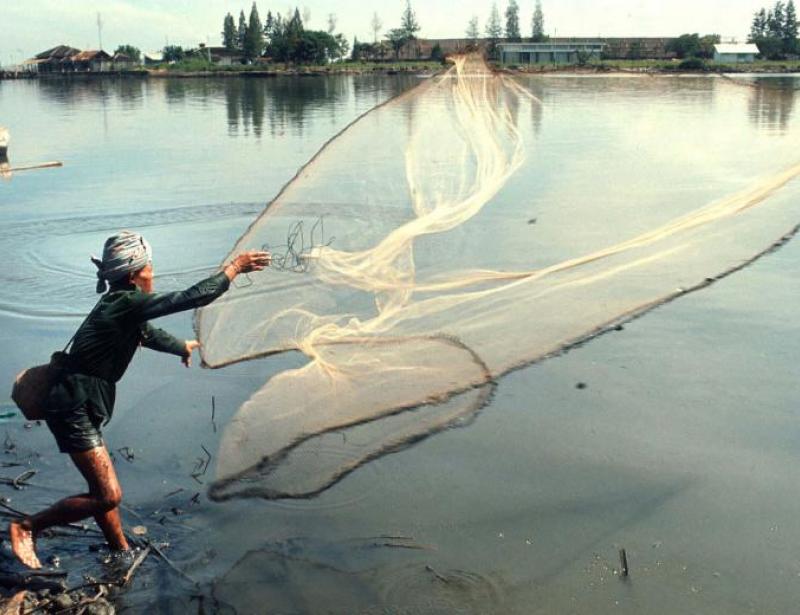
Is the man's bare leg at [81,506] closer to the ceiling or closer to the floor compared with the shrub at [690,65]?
closer to the floor

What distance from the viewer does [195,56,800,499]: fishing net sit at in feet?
15.6

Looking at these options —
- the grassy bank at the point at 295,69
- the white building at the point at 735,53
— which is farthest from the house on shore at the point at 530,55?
the grassy bank at the point at 295,69

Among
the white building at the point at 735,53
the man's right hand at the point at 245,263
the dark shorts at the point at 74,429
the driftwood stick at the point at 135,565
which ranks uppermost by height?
the white building at the point at 735,53

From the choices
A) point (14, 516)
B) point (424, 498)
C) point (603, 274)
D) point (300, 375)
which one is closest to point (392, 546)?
point (424, 498)

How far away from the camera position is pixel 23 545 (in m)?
3.72

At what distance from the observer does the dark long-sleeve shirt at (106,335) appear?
3.58 metres

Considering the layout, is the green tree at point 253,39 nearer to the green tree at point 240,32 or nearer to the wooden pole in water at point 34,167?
the green tree at point 240,32

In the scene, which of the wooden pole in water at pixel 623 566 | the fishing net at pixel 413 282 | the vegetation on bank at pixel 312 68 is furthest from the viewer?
the vegetation on bank at pixel 312 68

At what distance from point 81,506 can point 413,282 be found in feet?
8.64

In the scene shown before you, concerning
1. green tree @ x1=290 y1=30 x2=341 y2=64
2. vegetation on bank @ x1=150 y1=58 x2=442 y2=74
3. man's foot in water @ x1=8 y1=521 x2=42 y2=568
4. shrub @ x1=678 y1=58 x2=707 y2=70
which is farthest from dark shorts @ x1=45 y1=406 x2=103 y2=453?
green tree @ x1=290 y1=30 x2=341 y2=64

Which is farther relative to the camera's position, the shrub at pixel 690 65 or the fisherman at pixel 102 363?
the shrub at pixel 690 65

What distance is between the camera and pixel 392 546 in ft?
13.8

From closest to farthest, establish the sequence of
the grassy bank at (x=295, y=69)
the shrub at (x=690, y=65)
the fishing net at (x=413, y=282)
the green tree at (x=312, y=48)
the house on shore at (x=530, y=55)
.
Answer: the fishing net at (x=413, y=282) < the house on shore at (x=530, y=55) < the shrub at (x=690, y=65) < the grassy bank at (x=295, y=69) < the green tree at (x=312, y=48)

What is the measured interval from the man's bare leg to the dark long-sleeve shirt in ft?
0.62
